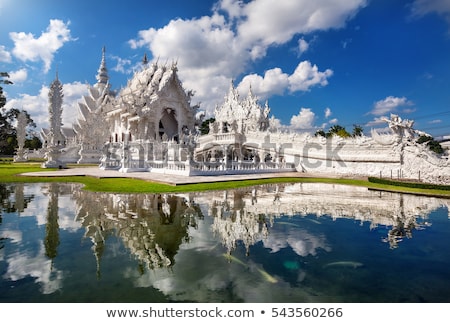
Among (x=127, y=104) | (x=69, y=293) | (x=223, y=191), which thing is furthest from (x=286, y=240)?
(x=127, y=104)

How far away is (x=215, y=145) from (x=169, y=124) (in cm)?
830

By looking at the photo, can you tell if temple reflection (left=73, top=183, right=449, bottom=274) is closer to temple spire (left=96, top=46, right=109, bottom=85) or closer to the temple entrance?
the temple entrance

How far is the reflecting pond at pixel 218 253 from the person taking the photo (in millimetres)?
3295

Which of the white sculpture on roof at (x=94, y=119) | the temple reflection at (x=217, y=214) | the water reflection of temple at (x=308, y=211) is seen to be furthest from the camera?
the white sculpture on roof at (x=94, y=119)

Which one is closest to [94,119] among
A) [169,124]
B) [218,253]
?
[169,124]

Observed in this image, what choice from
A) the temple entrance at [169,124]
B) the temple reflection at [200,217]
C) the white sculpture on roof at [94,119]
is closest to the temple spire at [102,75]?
the white sculpture on roof at [94,119]

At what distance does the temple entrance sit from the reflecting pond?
2519 cm

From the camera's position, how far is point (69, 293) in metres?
3.17

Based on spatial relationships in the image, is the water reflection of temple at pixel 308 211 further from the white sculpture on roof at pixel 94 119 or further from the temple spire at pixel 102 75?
the temple spire at pixel 102 75

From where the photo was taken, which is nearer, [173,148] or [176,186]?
[176,186]

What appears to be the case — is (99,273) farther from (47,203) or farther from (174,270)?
(47,203)

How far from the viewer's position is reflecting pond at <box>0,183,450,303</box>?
3.29m

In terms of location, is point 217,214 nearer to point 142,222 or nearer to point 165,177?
point 142,222

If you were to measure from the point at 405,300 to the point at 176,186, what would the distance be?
10236 millimetres
